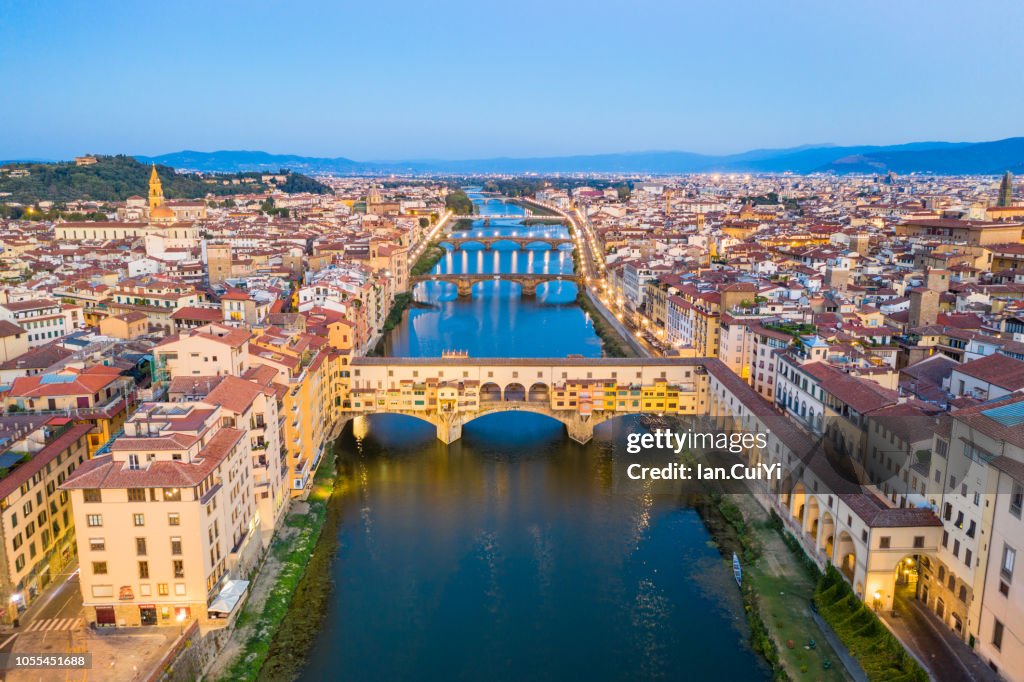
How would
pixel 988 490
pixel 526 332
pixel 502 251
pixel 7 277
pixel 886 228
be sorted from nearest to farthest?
pixel 988 490, pixel 7 277, pixel 526 332, pixel 886 228, pixel 502 251

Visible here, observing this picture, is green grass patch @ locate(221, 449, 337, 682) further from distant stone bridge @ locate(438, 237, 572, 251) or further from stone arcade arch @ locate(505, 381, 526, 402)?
distant stone bridge @ locate(438, 237, 572, 251)

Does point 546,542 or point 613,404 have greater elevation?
point 613,404

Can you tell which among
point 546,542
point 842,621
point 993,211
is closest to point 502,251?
point 993,211

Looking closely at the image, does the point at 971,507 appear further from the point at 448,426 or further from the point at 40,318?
the point at 40,318

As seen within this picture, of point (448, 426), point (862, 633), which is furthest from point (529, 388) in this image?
point (862, 633)

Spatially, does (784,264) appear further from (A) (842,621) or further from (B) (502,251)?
(B) (502,251)

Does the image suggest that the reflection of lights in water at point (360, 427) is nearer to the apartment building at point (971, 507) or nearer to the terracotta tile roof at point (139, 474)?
the terracotta tile roof at point (139, 474)
